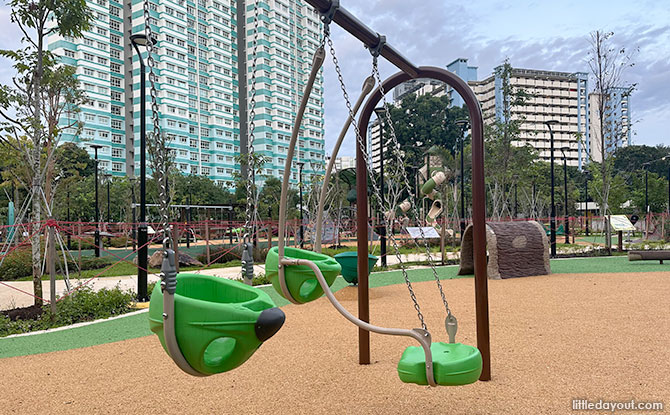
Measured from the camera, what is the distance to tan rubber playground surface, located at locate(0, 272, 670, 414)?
3.02 metres

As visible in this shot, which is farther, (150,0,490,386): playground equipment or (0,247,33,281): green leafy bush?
(0,247,33,281): green leafy bush

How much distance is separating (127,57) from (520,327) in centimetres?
5709

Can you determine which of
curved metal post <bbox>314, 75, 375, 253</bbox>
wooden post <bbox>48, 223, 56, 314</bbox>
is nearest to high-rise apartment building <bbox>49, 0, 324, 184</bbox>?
wooden post <bbox>48, 223, 56, 314</bbox>

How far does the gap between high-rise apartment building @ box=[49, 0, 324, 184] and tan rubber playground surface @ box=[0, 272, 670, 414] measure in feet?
127

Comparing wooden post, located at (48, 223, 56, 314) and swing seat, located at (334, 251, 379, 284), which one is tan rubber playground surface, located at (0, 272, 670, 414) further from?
wooden post, located at (48, 223, 56, 314)

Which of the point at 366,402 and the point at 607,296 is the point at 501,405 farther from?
the point at 607,296

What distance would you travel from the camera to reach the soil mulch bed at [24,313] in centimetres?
638

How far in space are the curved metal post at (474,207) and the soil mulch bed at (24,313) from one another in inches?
204

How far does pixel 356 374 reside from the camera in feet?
11.8

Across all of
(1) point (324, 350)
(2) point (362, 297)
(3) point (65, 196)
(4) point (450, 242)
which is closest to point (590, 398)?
(2) point (362, 297)

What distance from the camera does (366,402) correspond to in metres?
3.03

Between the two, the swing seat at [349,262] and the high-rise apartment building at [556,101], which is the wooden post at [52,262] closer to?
the swing seat at [349,262]

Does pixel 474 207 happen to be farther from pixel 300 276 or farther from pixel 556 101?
pixel 556 101

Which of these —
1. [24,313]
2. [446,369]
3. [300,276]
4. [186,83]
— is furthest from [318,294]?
[186,83]
